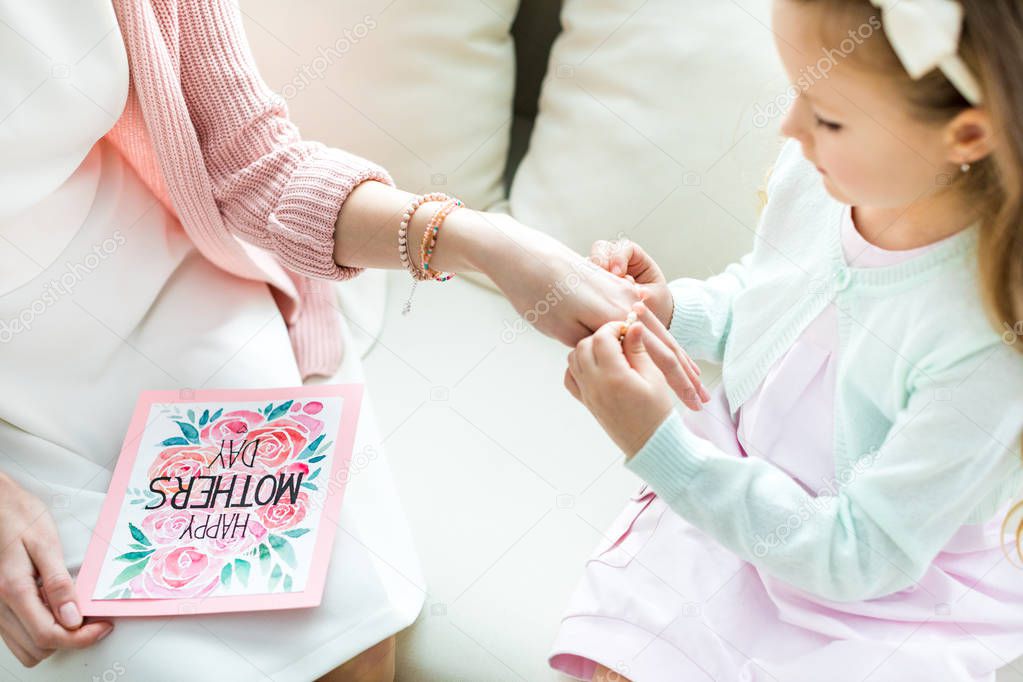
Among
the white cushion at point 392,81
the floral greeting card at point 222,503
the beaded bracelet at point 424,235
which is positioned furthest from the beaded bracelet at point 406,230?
the white cushion at point 392,81

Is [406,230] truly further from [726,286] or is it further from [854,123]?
[854,123]

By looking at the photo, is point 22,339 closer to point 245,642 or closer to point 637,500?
point 245,642

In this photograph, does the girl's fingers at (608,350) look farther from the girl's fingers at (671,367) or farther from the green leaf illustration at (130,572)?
the green leaf illustration at (130,572)

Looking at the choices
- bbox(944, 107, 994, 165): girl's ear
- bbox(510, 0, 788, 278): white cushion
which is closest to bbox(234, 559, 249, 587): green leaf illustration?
bbox(510, 0, 788, 278): white cushion

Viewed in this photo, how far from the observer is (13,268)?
3.15 feet

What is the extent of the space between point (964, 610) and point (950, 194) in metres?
0.37

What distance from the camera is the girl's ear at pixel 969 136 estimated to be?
68 centimetres

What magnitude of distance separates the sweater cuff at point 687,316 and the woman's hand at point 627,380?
14 centimetres

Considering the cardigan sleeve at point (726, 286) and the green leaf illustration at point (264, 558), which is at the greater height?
the cardigan sleeve at point (726, 286)

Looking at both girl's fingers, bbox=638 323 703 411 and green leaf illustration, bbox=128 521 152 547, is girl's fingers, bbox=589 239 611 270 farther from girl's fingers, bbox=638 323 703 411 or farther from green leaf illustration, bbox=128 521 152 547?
green leaf illustration, bbox=128 521 152 547

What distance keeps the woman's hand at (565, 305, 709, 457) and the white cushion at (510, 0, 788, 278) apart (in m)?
0.37

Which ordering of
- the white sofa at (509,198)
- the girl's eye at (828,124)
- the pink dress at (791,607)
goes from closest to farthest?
1. the girl's eye at (828,124)
2. the pink dress at (791,607)
3. the white sofa at (509,198)

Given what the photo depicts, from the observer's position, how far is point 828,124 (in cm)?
75

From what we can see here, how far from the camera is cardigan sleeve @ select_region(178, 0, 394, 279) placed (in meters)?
1.02
